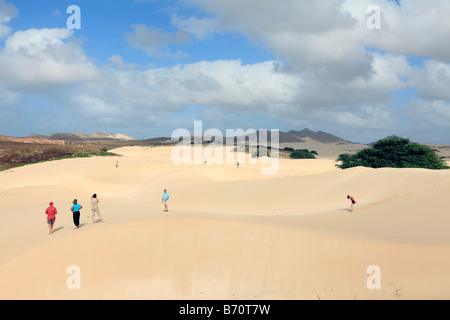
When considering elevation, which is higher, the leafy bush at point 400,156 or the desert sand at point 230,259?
the leafy bush at point 400,156

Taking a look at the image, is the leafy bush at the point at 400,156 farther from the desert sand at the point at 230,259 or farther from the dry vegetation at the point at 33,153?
the dry vegetation at the point at 33,153

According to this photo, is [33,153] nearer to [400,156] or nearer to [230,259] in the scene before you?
[230,259]

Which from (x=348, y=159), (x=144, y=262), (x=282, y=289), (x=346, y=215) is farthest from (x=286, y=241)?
(x=348, y=159)

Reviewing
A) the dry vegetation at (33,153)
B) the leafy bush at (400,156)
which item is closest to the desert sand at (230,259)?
the leafy bush at (400,156)

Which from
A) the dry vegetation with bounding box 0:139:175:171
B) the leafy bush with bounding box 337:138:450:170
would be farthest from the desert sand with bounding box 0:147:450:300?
the dry vegetation with bounding box 0:139:175:171

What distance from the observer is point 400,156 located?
3406 cm

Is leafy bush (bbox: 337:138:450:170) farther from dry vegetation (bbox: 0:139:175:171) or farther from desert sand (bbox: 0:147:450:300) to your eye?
dry vegetation (bbox: 0:139:175:171)

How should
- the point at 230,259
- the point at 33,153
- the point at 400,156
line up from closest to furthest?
the point at 230,259, the point at 400,156, the point at 33,153

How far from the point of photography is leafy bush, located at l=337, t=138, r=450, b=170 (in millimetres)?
33219

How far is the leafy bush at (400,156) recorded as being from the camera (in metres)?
33.2

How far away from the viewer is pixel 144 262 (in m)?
10.2

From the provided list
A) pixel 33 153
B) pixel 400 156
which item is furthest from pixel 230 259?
pixel 33 153

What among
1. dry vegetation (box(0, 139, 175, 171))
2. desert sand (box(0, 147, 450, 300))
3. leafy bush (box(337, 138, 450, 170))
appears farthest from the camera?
dry vegetation (box(0, 139, 175, 171))
